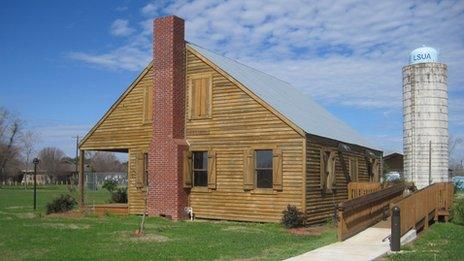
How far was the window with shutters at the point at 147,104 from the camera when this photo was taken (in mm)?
23406

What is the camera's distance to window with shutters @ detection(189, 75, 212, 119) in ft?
71.5

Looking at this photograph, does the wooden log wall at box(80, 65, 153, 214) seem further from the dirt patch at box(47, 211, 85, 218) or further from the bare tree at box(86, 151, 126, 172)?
the bare tree at box(86, 151, 126, 172)

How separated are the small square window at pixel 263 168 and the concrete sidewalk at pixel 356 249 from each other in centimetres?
539

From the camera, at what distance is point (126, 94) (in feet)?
80.2

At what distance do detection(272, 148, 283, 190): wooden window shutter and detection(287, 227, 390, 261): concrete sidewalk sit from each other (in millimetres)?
4699

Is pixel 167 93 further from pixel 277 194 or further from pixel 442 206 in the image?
pixel 442 206

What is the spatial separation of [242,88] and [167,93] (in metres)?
3.21

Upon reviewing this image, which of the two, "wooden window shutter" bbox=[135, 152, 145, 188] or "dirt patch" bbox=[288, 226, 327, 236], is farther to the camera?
"wooden window shutter" bbox=[135, 152, 145, 188]

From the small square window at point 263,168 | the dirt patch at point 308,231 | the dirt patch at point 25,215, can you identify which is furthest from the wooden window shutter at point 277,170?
the dirt patch at point 25,215

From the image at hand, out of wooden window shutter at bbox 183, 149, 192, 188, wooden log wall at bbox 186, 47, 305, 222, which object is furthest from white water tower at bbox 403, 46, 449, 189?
wooden window shutter at bbox 183, 149, 192, 188

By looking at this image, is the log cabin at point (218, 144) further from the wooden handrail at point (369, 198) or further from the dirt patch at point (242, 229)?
the wooden handrail at point (369, 198)

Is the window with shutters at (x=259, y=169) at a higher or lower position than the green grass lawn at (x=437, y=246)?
higher

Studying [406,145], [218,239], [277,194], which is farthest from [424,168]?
[218,239]

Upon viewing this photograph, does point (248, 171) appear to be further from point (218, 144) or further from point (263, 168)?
point (218, 144)
